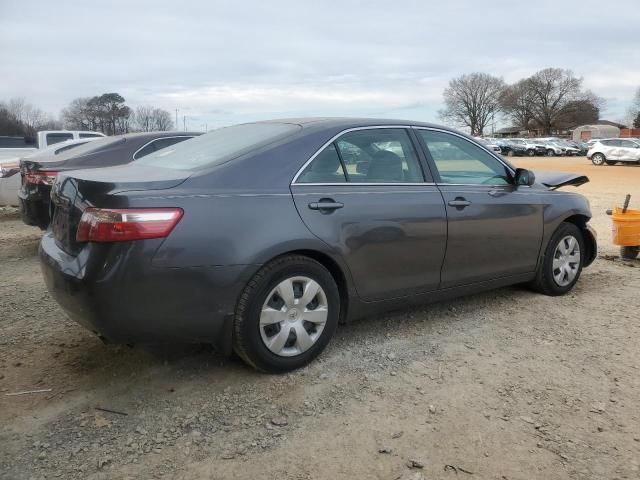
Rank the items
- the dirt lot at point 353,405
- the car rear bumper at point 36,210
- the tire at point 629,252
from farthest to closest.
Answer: the tire at point 629,252 < the car rear bumper at point 36,210 < the dirt lot at point 353,405

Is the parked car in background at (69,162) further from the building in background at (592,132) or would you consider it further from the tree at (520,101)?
the tree at (520,101)

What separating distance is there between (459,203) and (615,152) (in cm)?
3396

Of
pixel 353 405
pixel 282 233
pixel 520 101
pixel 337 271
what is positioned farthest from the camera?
pixel 520 101

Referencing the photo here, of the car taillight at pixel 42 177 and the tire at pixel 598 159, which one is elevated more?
the tire at pixel 598 159

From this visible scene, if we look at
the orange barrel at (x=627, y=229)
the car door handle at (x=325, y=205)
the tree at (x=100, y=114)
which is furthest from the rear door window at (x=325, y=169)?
the tree at (x=100, y=114)

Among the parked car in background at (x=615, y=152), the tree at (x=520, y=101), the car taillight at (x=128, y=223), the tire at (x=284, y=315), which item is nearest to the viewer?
the car taillight at (x=128, y=223)

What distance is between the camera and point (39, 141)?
52.0 feet

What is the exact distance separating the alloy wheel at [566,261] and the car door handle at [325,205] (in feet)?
7.75

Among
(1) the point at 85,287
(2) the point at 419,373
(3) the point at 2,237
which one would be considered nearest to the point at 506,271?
(2) the point at 419,373

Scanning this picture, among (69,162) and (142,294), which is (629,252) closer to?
(142,294)

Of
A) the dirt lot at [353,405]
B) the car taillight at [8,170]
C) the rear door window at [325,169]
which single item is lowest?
the dirt lot at [353,405]

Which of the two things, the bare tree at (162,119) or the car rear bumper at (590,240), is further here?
the bare tree at (162,119)

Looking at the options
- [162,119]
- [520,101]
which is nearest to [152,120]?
[162,119]

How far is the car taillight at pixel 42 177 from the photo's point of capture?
19.9 feet
